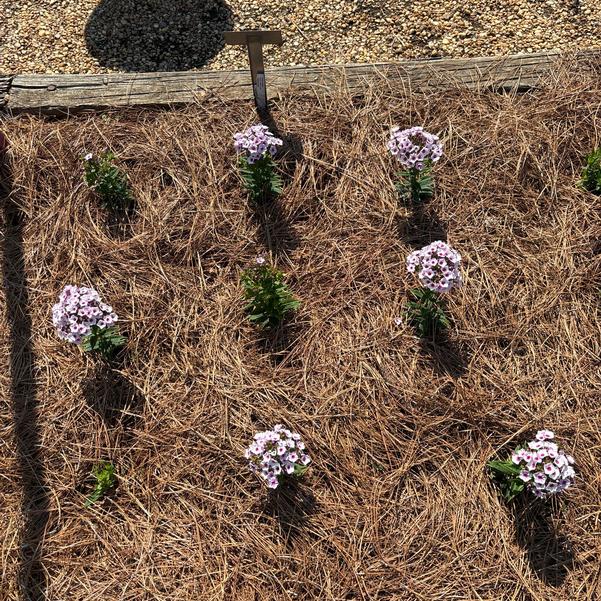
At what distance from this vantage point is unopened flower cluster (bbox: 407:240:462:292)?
8.35 ft

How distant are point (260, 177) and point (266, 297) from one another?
0.72 metres

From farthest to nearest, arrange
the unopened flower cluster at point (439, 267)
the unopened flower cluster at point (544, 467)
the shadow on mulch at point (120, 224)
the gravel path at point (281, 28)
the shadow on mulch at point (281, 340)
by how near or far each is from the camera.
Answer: the gravel path at point (281, 28)
the shadow on mulch at point (120, 224)
the shadow on mulch at point (281, 340)
the unopened flower cluster at point (439, 267)
the unopened flower cluster at point (544, 467)

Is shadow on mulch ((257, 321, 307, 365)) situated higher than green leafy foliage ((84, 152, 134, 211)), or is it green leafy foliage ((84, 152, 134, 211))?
green leafy foliage ((84, 152, 134, 211))

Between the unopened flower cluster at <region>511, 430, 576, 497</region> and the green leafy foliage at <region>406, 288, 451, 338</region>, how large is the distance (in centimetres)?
72

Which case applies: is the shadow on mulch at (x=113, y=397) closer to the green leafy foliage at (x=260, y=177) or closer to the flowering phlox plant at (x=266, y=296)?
the flowering phlox plant at (x=266, y=296)

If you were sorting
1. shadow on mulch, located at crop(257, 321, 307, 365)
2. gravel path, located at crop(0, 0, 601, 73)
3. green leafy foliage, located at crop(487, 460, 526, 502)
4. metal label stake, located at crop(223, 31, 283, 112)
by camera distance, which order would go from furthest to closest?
1. gravel path, located at crop(0, 0, 601, 73)
2. metal label stake, located at crop(223, 31, 283, 112)
3. shadow on mulch, located at crop(257, 321, 307, 365)
4. green leafy foliage, located at crop(487, 460, 526, 502)

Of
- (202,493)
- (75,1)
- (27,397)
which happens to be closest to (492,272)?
(202,493)

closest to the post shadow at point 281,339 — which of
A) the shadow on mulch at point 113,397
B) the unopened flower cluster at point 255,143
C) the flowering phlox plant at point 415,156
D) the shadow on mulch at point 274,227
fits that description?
the shadow on mulch at point 274,227

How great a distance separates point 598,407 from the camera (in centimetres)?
270

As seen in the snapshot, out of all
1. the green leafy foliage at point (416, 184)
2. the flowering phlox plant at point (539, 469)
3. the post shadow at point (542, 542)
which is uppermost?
the green leafy foliage at point (416, 184)

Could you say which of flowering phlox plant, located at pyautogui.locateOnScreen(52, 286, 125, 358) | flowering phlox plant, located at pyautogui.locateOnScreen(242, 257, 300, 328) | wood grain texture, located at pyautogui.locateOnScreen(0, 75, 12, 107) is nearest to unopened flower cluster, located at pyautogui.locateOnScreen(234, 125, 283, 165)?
flowering phlox plant, located at pyautogui.locateOnScreen(242, 257, 300, 328)

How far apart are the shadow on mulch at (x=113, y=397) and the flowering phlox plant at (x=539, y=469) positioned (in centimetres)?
176

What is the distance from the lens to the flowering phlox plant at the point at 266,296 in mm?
2693

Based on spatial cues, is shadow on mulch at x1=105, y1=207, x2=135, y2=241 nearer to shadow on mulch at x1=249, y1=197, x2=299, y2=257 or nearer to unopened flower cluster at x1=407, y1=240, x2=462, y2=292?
shadow on mulch at x1=249, y1=197, x2=299, y2=257
